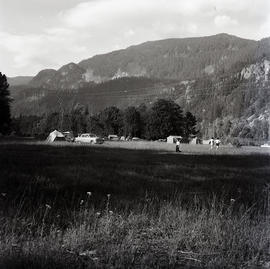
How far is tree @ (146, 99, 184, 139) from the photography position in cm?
12738

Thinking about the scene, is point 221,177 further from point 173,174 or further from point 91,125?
point 91,125

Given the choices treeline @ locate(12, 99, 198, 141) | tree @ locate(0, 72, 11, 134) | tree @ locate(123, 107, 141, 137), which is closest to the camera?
tree @ locate(0, 72, 11, 134)

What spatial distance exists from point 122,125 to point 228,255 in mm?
140095

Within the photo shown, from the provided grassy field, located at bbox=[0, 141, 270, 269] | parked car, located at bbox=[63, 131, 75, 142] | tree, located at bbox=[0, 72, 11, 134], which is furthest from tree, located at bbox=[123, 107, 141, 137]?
grassy field, located at bbox=[0, 141, 270, 269]

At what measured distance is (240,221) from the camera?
7914mm

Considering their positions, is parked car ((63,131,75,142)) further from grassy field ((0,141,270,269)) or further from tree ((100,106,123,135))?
grassy field ((0,141,270,269))

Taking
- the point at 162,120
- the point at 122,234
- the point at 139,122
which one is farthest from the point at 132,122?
the point at 122,234

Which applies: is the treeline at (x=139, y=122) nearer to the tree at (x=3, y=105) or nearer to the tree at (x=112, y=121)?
the tree at (x=112, y=121)

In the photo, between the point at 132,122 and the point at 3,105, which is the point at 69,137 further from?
the point at 132,122

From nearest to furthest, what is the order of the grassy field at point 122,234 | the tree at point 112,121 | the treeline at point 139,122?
the grassy field at point 122,234 < the treeline at point 139,122 < the tree at point 112,121

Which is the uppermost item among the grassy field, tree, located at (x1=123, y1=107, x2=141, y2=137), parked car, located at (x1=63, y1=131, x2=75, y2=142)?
tree, located at (x1=123, y1=107, x2=141, y2=137)

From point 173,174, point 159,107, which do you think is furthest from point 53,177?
point 159,107

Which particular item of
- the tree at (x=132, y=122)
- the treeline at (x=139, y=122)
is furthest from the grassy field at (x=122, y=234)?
the tree at (x=132, y=122)

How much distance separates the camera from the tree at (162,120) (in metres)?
127
